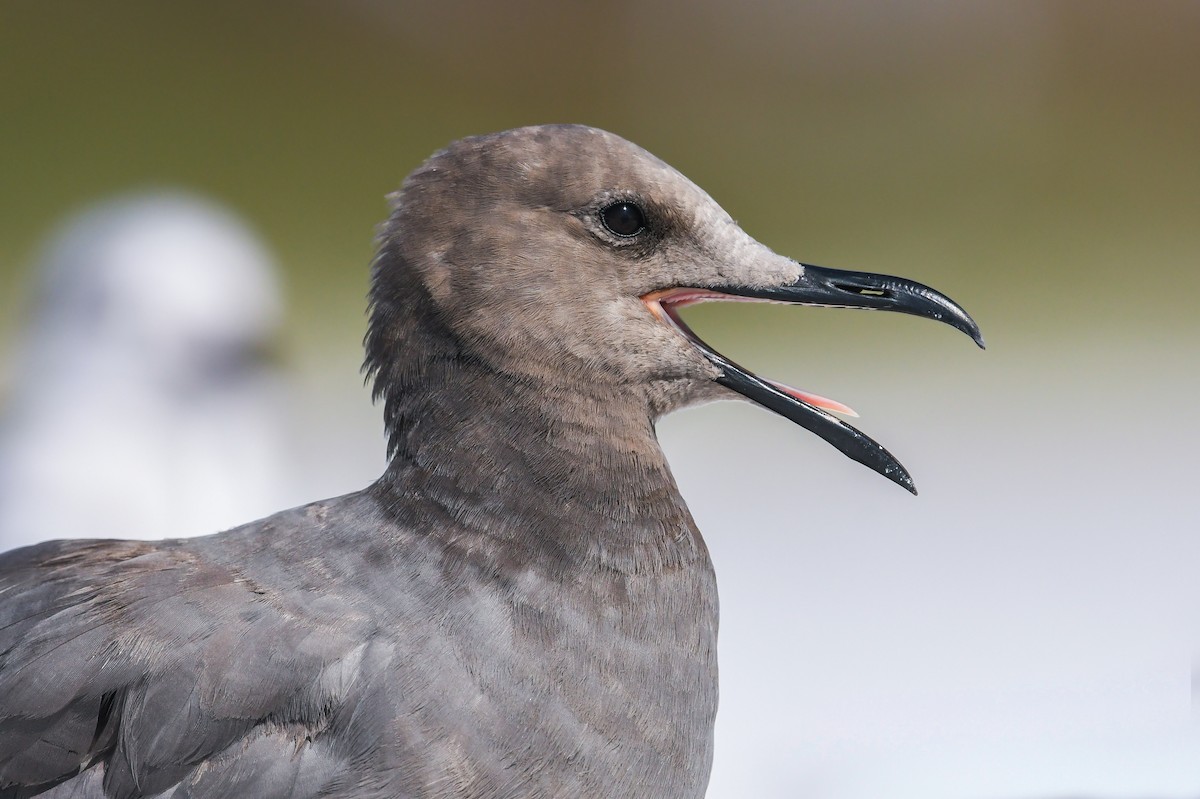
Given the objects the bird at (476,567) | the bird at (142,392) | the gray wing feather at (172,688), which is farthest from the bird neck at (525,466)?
the bird at (142,392)

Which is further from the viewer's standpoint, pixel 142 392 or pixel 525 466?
pixel 142 392

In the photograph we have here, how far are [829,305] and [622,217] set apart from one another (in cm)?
15

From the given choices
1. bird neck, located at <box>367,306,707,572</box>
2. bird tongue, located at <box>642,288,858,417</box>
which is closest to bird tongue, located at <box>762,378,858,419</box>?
bird tongue, located at <box>642,288,858,417</box>

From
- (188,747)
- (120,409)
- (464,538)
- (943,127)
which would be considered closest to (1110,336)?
(943,127)

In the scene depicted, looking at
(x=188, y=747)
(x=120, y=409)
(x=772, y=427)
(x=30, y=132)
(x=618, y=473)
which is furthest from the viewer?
(x=30, y=132)

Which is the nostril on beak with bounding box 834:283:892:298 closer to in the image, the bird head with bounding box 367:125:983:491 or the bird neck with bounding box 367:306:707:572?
the bird head with bounding box 367:125:983:491

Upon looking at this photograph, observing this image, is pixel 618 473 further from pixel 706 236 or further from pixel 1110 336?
pixel 1110 336

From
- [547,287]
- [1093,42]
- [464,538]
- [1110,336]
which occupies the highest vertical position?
[1093,42]

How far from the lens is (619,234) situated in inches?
31.6

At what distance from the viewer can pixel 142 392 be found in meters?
1.46

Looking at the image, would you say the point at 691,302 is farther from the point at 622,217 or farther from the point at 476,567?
the point at 476,567

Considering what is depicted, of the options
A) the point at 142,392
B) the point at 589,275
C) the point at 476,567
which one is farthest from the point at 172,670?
the point at 142,392

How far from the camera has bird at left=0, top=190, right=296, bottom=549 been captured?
1344 mm

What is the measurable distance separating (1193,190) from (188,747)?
2.64 m
